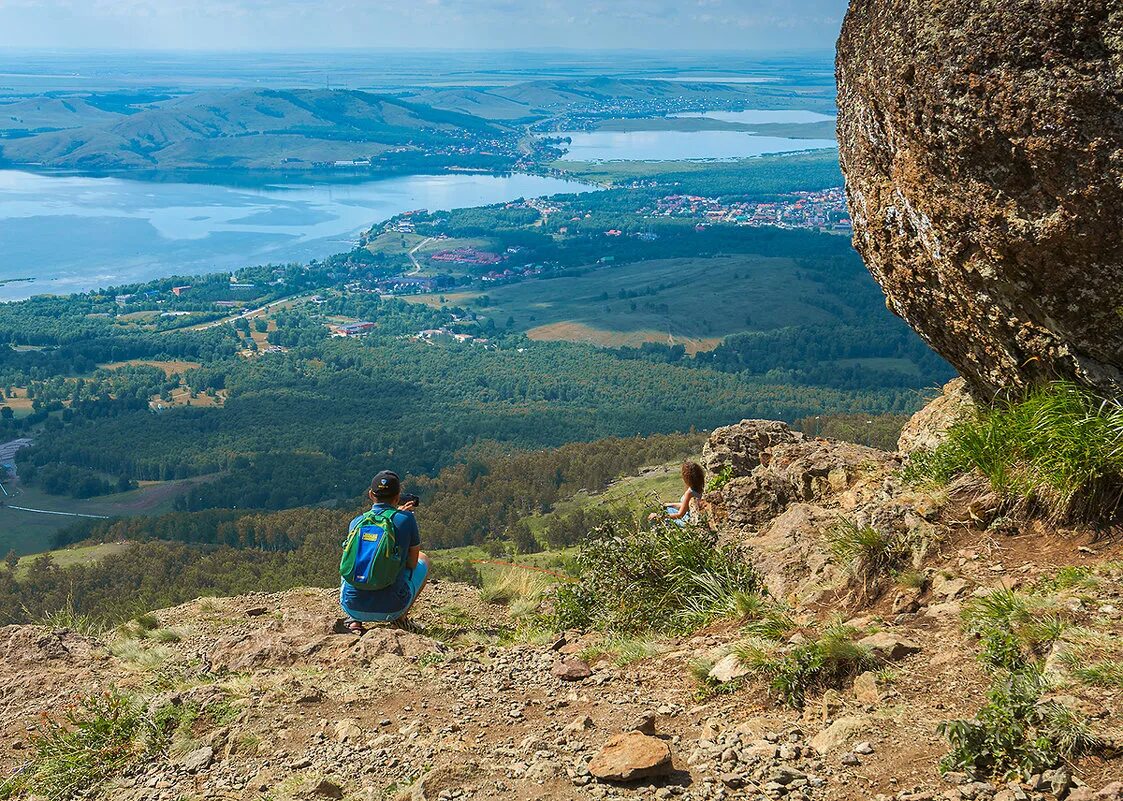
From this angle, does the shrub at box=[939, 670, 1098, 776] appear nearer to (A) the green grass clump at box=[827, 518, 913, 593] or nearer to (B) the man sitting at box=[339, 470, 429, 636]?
(A) the green grass clump at box=[827, 518, 913, 593]

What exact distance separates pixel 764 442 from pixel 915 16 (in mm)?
5196

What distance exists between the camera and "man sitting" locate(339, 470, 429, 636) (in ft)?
24.4

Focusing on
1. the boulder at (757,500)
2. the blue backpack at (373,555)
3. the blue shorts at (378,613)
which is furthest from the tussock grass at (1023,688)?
Result: the blue shorts at (378,613)

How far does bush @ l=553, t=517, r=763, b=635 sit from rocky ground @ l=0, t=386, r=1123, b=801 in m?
0.23

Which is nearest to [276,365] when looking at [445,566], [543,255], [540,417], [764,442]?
[540,417]

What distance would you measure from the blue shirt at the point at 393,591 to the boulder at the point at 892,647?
3564 millimetres

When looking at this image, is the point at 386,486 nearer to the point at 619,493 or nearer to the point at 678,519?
the point at 678,519

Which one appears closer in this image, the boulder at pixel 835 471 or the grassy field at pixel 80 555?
the boulder at pixel 835 471

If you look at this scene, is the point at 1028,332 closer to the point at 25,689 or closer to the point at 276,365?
the point at 25,689

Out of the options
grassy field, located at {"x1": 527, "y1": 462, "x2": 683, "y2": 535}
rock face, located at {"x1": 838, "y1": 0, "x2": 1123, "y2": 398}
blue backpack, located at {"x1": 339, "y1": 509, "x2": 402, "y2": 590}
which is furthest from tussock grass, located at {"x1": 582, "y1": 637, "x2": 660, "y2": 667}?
grassy field, located at {"x1": 527, "y1": 462, "x2": 683, "y2": 535}

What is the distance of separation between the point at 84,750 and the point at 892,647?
442 cm

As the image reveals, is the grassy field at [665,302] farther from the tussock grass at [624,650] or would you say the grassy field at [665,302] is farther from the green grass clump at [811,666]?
the green grass clump at [811,666]

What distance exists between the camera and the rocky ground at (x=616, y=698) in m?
4.42

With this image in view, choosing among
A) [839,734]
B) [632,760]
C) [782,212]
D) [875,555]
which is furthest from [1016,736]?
[782,212]
